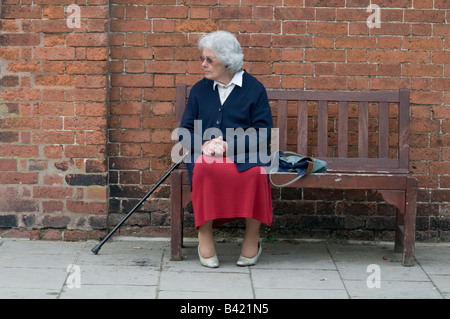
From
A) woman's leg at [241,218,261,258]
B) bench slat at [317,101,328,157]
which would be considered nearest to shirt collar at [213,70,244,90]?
bench slat at [317,101,328,157]

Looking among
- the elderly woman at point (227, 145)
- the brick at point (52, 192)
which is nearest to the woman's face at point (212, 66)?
the elderly woman at point (227, 145)

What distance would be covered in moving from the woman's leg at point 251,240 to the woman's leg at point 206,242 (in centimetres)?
22

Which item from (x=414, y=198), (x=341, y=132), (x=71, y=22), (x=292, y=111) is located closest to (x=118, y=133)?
(x=71, y=22)

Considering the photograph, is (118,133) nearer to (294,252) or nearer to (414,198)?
(294,252)

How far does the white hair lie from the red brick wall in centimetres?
→ 55

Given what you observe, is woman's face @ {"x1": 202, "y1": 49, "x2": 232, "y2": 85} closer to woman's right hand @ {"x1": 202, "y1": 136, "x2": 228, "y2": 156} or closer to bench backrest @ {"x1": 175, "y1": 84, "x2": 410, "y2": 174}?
bench backrest @ {"x1": 175, "y1": 84, "x2": 410, "y2": 174}

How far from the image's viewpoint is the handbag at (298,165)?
195 inches

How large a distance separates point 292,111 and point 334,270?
1327 mm

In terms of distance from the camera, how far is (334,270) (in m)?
4.91

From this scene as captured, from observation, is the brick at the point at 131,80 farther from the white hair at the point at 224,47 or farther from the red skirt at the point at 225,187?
the red skirt at the point at 225,187

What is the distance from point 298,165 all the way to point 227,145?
0.51 metres

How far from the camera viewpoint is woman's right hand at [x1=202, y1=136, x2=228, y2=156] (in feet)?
16.0

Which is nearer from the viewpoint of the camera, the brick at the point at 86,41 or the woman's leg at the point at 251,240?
the woman's leg at the point at 251,240

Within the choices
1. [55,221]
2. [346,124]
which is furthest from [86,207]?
[346,124]
